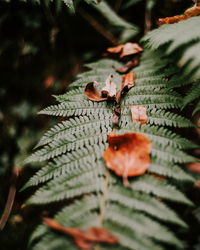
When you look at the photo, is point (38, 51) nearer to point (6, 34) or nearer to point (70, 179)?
point (6, 34)

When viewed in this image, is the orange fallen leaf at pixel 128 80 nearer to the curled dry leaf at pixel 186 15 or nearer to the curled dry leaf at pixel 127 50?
the curled dry leaf at pixel 127 50

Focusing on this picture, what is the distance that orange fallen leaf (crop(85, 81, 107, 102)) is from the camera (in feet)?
6.29

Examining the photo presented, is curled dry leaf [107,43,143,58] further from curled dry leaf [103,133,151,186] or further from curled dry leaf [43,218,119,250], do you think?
curled dry leaf [43,218,119,250]

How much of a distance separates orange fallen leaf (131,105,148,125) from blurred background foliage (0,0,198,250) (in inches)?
68.3

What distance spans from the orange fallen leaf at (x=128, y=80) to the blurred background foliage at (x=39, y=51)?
126cm

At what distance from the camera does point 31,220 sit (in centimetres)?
277

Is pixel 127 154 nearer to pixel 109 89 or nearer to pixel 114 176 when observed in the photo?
pixel 114 176

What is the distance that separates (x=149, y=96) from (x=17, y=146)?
2.14 m

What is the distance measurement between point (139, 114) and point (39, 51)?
8.46 feet

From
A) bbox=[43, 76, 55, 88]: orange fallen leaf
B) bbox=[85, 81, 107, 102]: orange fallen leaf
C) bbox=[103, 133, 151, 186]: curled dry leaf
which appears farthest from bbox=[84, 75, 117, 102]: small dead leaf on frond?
bbox=[43, 76, 55, 88]: orange fallen leaf

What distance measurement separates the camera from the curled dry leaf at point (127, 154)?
4.55 ft

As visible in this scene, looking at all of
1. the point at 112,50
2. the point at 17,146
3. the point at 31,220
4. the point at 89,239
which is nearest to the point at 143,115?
the point at 89,239

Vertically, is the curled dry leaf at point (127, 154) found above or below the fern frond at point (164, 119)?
below

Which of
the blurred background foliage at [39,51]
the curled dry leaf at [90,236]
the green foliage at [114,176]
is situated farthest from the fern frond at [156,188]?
the blurred background foliage at [39,51]
